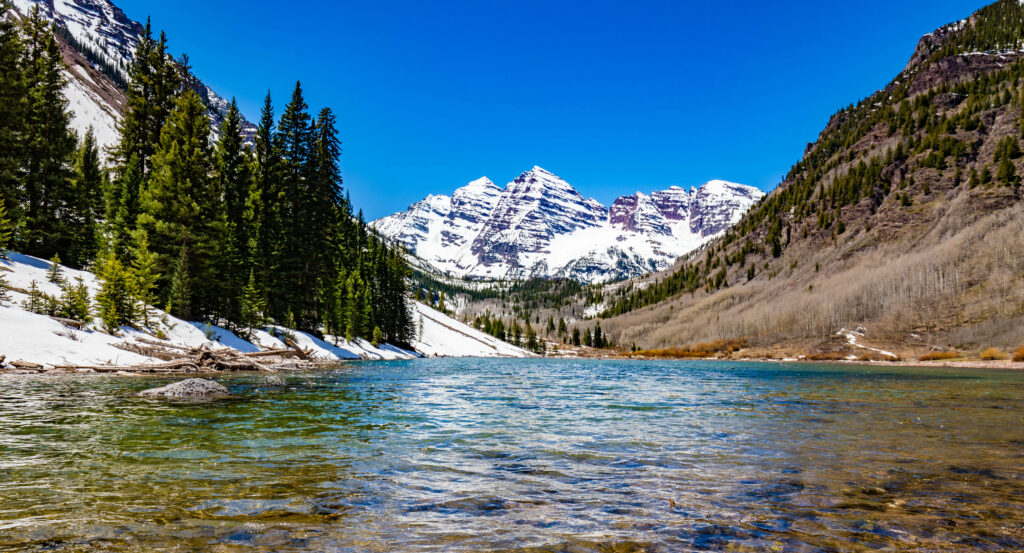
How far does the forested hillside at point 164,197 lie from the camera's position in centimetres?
3834

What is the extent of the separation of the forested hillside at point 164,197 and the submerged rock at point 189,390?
1527 centimetres

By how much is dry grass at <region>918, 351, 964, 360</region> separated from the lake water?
114514 mm

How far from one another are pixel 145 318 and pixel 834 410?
136 feet

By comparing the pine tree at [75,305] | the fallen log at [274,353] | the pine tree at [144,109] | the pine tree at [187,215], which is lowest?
the fallen log at [274,353]

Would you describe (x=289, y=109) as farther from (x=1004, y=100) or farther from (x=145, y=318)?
(x=1004, y=100)

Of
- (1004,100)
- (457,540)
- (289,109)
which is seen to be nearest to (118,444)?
(457,540)

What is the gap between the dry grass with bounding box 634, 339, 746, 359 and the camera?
547 ft

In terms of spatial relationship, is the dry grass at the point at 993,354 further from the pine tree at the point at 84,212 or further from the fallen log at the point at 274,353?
the pine tree at the point at 84,212

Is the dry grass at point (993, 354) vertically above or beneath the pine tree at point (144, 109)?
beneath

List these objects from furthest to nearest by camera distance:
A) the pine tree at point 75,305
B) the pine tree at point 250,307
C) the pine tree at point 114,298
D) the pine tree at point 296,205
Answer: the pine tree at point 296,205
the pine tree at point 250,307
the pine tree at point 114,298
the pine tree at point 75,305

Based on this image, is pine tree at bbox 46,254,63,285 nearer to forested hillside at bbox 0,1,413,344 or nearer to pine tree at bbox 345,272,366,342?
forested hillside at bbox 0,1,413,344

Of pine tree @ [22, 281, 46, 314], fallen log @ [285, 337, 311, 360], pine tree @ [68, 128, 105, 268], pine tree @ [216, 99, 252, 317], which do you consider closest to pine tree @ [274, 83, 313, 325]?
pine tree @ [216, 99, 252, 317]

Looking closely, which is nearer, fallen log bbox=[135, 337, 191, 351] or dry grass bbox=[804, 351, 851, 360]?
fallen log bbox=[135, 337, 191, 351]

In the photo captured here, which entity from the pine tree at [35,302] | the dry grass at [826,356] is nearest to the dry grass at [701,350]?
the dry grass at [826,356]
